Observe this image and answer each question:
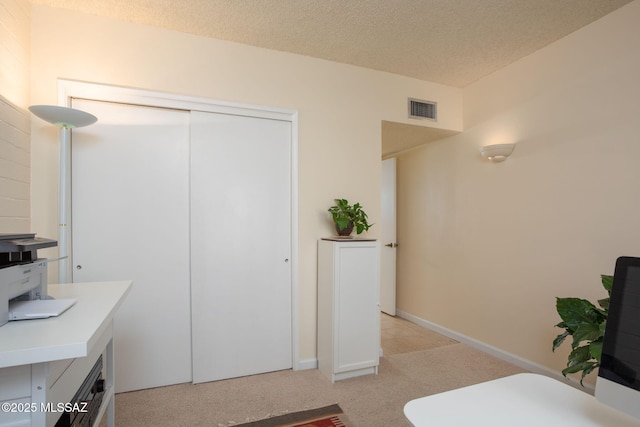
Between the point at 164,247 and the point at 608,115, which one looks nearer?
the point at 608,115

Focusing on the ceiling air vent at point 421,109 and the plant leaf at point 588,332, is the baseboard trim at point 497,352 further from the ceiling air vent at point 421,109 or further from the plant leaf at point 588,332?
the ceiling air vent at point 421,109

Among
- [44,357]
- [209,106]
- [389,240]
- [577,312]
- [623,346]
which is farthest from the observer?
[389,240]

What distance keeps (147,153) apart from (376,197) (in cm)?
194

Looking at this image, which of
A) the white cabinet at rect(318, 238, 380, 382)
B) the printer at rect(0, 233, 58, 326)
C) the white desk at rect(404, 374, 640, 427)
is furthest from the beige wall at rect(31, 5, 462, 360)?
the white desk at rect(404, 374, 640, 427)

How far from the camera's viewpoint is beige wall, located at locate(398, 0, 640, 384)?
2.14m

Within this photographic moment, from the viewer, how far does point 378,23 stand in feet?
7.57

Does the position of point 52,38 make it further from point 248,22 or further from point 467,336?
point 467,336

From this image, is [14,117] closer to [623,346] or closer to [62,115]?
[62,115]

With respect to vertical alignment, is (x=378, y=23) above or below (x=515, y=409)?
above

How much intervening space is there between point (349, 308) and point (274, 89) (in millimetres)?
1903

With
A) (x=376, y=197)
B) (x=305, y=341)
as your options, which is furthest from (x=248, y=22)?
(x=305, y=341)

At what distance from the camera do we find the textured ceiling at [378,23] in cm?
210

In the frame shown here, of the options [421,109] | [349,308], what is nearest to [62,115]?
[349,308]

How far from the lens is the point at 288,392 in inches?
90.4
